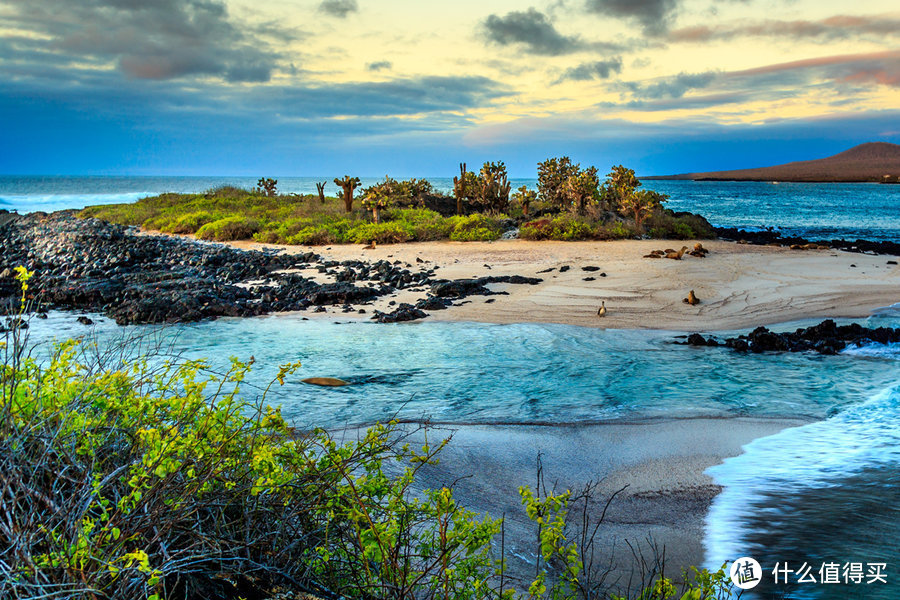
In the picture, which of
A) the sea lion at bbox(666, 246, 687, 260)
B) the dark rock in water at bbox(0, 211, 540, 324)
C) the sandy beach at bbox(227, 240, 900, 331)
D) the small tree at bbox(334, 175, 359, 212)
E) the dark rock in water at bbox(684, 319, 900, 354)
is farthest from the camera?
the small tree at bbox(334, 175, 359, 212)

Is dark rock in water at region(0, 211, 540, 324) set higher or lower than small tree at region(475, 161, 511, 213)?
lower

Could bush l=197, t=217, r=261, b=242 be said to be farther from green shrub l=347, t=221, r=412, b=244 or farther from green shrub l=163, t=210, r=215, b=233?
green shrub l=347, t=221, r=412, b=244

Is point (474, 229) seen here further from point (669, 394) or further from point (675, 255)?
point (669, 394)

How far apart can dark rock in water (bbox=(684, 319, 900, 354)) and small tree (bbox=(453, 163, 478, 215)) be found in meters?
22.1

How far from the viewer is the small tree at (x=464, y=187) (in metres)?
31.0

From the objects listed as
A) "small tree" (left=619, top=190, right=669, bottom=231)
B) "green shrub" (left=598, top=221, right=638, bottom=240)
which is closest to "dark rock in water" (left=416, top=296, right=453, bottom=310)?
"green shrub" (left=598, top=221, right=638, bottom=240)

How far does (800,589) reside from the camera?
3527 mm

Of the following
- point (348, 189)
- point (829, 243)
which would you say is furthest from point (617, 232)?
point (348, 189)

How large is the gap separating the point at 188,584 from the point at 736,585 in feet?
10.0

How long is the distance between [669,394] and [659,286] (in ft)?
20.1

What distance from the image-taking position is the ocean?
4098 millimetres

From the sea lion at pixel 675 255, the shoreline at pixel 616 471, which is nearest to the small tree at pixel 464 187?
the sea lion at pixel 675 255

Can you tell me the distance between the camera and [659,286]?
Result: 12602mm

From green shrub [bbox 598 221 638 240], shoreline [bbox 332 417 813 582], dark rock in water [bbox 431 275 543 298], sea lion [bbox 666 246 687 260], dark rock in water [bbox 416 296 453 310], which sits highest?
green shrub [bbox 598 221 638 240]
